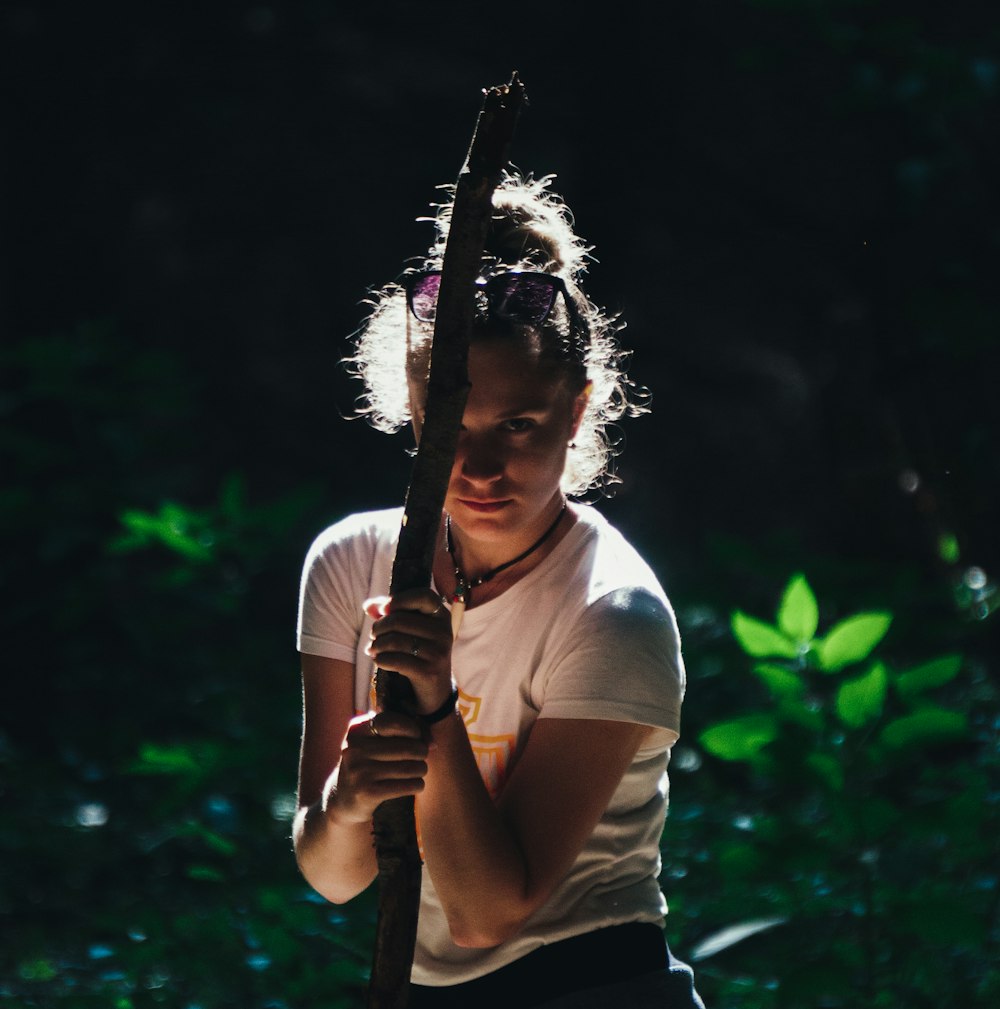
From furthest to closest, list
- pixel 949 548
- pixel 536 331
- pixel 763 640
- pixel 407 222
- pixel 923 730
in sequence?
pixel 407 222 < pixel 949 548 < pixel 763 640 < pixel 923 730 < pixel 536 331

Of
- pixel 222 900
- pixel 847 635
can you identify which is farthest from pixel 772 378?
pixel 847 635

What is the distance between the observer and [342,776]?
1.27 metres

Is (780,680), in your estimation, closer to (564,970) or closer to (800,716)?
(800,716)

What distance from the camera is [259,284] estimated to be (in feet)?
18.5

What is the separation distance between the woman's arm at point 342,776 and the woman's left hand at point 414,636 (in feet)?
0.17

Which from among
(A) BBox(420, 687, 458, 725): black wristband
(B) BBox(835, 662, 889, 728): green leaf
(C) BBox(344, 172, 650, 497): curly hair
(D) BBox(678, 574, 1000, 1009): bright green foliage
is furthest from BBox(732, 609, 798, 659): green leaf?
(A) BBox(420, 687, 458, 725): black wristband

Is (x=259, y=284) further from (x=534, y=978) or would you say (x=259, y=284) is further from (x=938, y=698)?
(x=534, y=978)

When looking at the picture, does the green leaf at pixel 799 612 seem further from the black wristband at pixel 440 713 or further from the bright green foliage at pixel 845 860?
the black wristband at pixel 440 713

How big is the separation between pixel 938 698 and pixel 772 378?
2.09 meters

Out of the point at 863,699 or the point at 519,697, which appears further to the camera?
the point at 863,699

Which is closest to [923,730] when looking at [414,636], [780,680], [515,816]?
[780,680]

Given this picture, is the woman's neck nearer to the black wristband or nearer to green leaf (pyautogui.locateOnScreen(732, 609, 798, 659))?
the black wristband

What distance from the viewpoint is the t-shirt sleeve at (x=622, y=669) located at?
1.41 metres

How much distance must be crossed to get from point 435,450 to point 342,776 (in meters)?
0.33
